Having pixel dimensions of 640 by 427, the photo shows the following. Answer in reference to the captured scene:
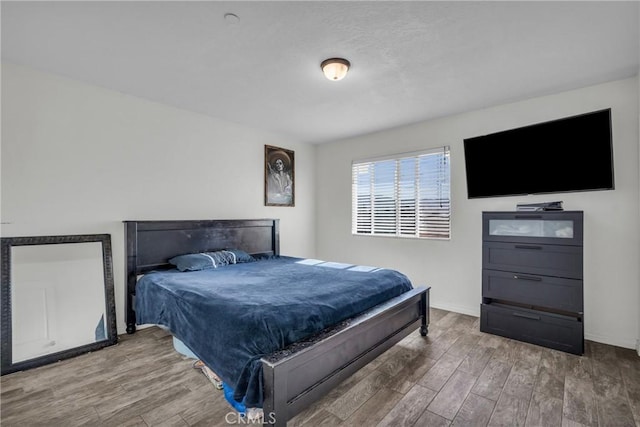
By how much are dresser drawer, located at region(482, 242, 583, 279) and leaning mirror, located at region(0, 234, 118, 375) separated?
3.98 meters

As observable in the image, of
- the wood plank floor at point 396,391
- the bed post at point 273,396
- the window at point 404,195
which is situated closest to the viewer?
the bed post at point 273,396

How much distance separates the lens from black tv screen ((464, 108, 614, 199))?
290cm

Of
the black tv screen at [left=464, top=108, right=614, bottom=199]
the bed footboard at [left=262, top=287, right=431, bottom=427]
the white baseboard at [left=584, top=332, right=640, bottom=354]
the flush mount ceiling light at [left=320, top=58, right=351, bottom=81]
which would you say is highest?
the flush mount ceiling light at [left=320, top=58, right=351, bottom=81]

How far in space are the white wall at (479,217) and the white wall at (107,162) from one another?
1612 mm

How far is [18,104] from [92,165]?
28.1 inches

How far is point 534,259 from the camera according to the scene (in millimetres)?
3010

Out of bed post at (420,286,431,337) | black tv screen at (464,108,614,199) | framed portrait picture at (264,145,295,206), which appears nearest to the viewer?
black tv screen at (464,108,614,199)

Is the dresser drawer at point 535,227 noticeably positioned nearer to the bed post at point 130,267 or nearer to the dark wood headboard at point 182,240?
the dark wood headboard at point 182,240

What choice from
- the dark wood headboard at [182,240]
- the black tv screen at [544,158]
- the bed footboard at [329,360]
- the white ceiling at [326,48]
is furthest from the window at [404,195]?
the bed footboard at [329,360]

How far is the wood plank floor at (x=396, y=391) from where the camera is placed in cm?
185

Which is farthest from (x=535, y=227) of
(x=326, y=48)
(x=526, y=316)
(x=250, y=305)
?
(x=250, y=305)

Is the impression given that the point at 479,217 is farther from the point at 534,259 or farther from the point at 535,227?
the point at 534,259

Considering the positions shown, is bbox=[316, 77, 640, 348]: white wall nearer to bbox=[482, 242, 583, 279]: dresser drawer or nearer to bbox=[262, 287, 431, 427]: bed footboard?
bbox=[482, 242, 583, 279]: dresser drawer

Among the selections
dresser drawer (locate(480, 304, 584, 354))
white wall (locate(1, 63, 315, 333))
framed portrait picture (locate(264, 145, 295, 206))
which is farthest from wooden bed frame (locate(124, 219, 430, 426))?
dresser drawer (locate(480, 304, 584, 354))
